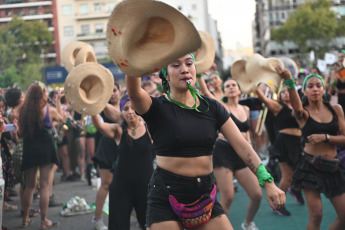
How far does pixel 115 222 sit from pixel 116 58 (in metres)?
2.94

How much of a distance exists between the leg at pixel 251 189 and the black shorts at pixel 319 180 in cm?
83

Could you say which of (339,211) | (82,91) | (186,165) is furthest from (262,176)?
(82,91)

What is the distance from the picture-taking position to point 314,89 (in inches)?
226

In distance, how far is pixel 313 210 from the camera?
514 centimetres

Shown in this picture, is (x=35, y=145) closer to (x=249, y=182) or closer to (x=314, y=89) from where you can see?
(x=249, y=182)

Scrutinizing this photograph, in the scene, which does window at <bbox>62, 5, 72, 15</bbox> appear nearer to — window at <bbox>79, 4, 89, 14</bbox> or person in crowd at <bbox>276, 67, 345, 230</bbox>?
window at <bbox>79, 4, 89, 14</bbox>

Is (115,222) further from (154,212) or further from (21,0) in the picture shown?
(21,0)

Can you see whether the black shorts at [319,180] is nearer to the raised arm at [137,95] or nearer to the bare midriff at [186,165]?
the bare midriff at [186,165]

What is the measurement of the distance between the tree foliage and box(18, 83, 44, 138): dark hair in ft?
187

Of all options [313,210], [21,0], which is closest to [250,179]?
[313,210]

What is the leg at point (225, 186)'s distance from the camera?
249 inches

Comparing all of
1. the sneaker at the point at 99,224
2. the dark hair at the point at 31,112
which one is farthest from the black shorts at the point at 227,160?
the dark hair at the point at 31,112

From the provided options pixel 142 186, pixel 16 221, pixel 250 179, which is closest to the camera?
pixel 142 186

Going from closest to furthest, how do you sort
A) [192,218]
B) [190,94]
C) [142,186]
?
[192,218], [190,94], [142,186]
